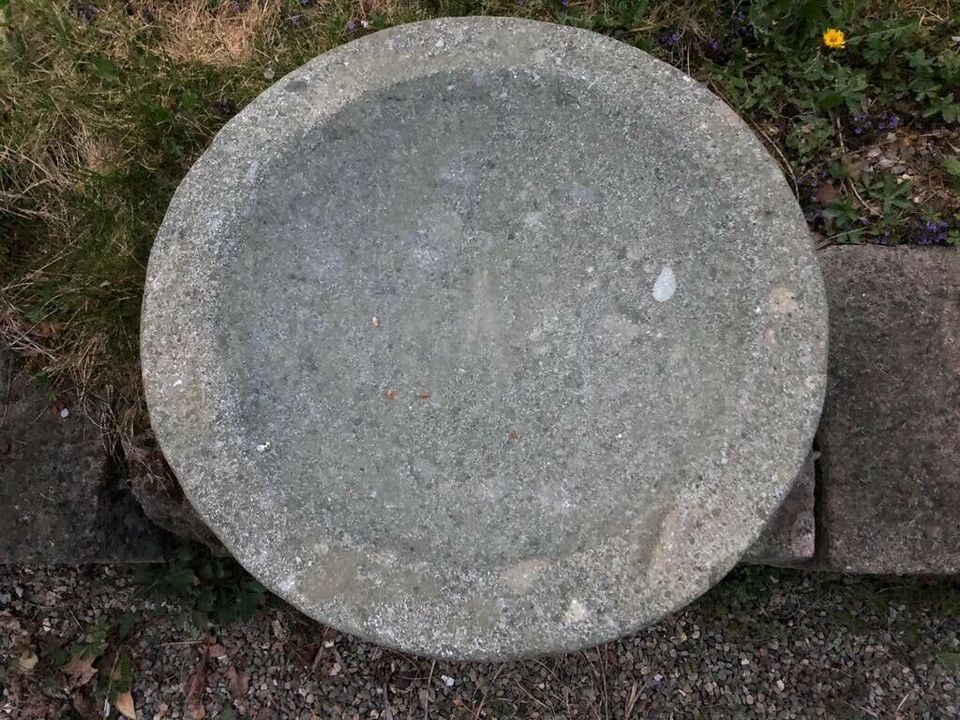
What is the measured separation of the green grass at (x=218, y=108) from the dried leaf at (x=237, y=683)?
74 centimetres

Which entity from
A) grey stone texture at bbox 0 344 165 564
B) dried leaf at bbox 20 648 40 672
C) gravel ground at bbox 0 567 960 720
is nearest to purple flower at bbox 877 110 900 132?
gravel ground at bbox 0 567 960 720

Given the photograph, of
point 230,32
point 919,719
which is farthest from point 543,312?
point 919,719

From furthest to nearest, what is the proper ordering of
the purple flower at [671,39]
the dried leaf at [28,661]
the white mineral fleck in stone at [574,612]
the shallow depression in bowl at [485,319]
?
the dried leaf at [28,661]
the purple flower at [671,39]
the shallow depression in bowl at [485,319]
the white mineral fleck in stone at [574,612]

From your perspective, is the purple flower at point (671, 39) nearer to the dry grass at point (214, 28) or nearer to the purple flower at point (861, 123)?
the purple flower at point (861, 123)

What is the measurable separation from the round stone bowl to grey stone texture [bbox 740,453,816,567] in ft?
1.79

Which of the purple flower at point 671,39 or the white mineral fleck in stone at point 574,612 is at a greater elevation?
the purple flower at point 671,39

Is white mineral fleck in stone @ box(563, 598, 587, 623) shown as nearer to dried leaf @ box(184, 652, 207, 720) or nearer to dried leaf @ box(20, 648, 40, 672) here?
dried leaf @ box(184, 652, 207, 720)

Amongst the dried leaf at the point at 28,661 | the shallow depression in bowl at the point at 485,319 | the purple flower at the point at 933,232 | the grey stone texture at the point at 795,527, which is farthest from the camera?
the dried leaf at the point at 28,661

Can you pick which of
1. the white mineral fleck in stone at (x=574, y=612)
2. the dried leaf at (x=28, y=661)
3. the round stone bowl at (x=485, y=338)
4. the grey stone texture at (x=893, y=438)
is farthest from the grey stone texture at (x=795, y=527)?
the dried leaf at (x=28, y=661)

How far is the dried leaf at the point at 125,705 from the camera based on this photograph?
221cm

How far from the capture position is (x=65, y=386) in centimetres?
217

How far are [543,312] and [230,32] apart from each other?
4.26ft

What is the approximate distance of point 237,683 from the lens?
2217 mm

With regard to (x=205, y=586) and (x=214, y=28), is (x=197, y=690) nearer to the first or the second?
(x=205, y=586)
